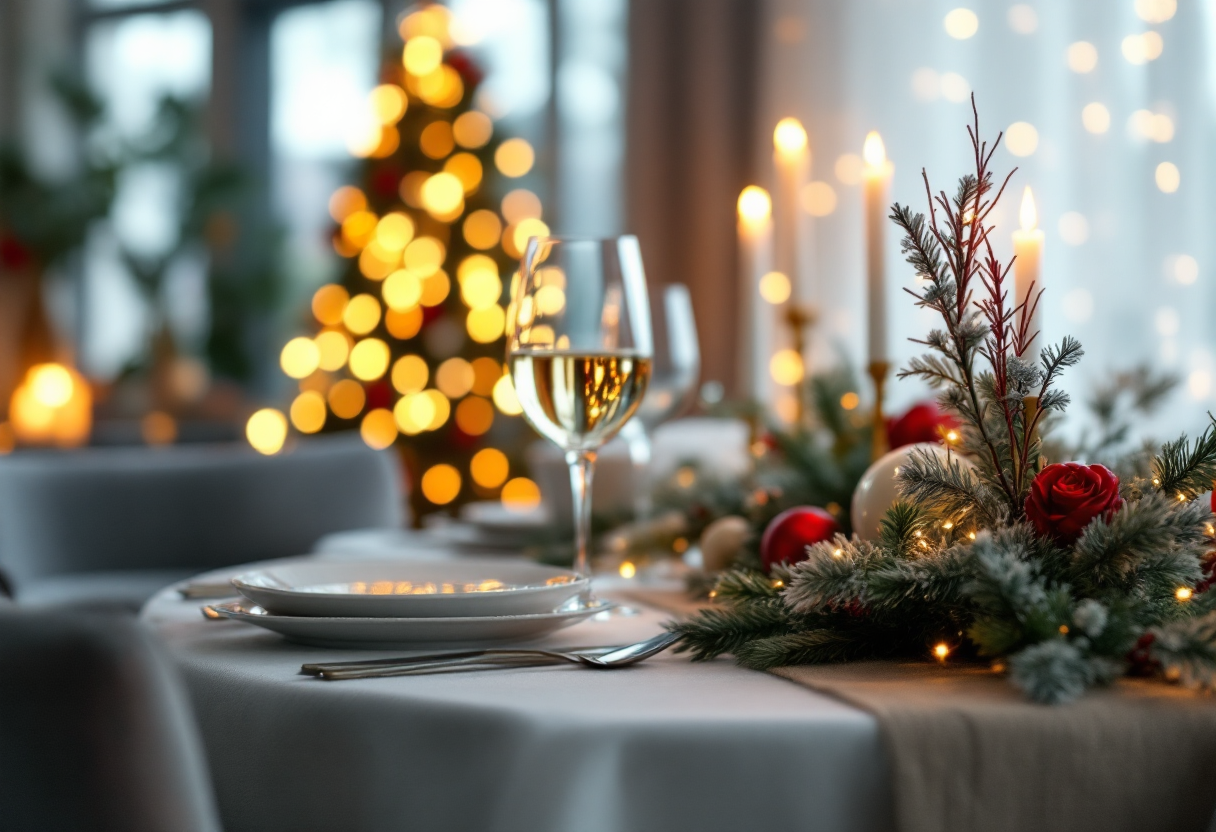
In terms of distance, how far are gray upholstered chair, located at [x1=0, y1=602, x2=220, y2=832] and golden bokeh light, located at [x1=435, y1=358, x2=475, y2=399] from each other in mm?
3626

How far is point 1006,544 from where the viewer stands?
2.11 ft

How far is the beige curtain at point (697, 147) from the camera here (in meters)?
4.21

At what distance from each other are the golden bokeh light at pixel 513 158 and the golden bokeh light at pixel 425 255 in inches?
15.2

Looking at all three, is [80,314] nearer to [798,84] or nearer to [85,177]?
[85,177]

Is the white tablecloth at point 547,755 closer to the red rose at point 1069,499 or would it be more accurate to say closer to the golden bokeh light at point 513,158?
the red rose at point 1069,499

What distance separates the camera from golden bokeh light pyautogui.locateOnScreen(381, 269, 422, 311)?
13.6 feet

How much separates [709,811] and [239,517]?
1777 mm

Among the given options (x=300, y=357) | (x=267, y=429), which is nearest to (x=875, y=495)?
(x=300, y=357)

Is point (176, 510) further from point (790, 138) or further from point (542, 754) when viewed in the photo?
point (542, 754)

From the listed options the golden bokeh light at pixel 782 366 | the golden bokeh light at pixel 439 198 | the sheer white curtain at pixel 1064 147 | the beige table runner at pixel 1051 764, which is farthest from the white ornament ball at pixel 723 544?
the golden bokeh light at pixel 439 198

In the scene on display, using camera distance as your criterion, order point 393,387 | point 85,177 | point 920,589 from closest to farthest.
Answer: point 920,589, point 393,387, point 85,177

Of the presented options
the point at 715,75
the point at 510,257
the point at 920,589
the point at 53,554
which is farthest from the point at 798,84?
the point at 920,589

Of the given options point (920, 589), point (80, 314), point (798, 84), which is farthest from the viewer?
point (80, 314)

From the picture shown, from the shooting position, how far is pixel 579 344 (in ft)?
3.00
